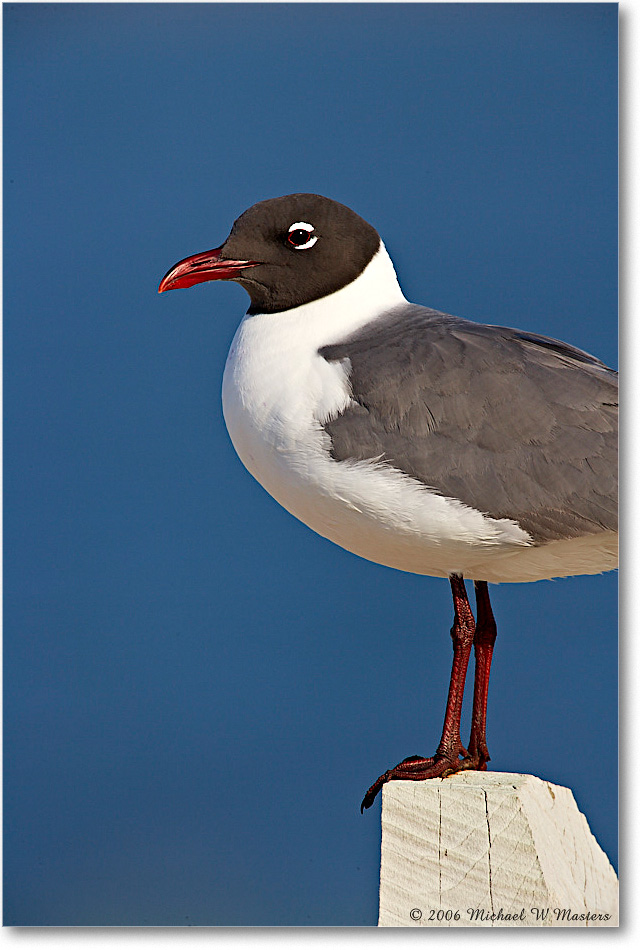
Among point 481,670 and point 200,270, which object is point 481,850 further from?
point 200,270

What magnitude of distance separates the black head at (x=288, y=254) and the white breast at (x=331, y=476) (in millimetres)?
67

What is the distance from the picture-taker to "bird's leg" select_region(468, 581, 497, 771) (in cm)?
320

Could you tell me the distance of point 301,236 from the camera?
10.5ft

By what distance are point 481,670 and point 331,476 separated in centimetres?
81

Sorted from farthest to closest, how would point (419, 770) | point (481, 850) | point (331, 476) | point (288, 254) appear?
point (288, 254)
point (419, 770)
point (331, 476)
point (481, 850)

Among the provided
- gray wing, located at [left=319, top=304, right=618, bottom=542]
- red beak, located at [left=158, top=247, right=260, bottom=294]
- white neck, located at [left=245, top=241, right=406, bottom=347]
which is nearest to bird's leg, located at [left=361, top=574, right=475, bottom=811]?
gray wing, located at [left=319, top=304, right=618, bottom=542]

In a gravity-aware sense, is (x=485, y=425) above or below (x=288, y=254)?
below

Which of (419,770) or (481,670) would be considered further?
(481,670)

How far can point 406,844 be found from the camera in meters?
2.72

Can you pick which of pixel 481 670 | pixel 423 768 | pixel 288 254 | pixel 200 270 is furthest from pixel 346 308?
pixel 423 768

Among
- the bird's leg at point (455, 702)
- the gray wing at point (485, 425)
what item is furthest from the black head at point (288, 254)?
the bird's leg at point (455, 702)

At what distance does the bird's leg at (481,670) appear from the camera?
3.20 meters

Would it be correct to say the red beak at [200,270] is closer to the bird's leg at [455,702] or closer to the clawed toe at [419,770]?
the bird's leg at [455,702]

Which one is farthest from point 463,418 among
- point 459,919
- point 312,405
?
point 459,919
